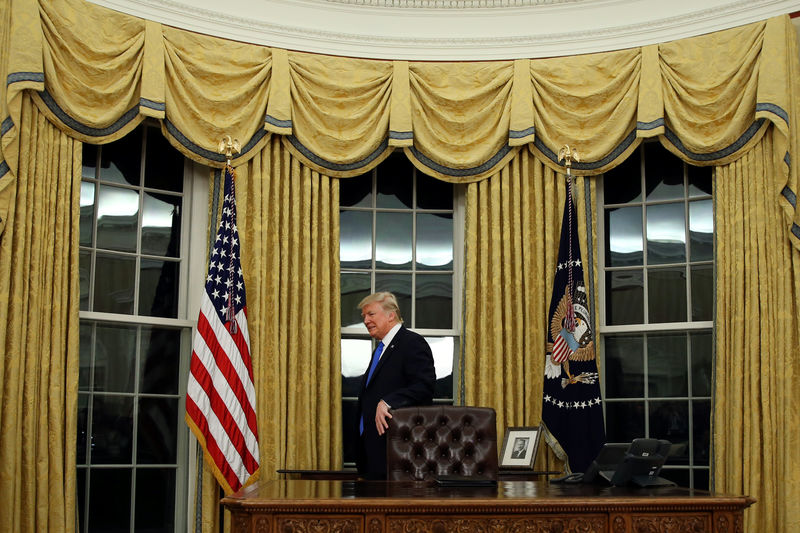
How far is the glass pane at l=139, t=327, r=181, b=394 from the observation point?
18.9 feet

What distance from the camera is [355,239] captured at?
6.43 metres

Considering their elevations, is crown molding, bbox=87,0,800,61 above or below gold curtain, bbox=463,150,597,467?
above

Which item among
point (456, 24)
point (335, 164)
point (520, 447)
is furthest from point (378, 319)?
point (456, 24)

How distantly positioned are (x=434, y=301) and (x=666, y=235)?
5.19 feet

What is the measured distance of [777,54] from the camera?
5.70 metres

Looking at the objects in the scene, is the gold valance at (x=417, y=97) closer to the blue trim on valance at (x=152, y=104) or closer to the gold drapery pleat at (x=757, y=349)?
the blue trim on valance at (x=152, y=104)

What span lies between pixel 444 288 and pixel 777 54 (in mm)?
2525

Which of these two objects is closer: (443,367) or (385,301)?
(385,301)

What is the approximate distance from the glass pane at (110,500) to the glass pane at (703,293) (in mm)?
3632

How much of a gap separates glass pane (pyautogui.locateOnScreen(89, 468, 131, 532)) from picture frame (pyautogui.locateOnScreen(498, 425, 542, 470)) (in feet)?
7.19

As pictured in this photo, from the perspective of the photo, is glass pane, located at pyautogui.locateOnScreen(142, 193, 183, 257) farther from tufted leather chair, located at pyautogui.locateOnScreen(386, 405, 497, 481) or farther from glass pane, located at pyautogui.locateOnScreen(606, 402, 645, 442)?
glass pane, located at pyautogui.locateOnScreen(606, 402, 645, 442)

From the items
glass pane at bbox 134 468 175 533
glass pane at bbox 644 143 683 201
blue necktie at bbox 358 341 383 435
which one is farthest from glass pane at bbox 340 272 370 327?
glass pane at bbox 644 143 683 201

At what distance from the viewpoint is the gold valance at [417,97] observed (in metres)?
5.52

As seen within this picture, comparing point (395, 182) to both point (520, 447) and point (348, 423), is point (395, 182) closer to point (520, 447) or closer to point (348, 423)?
point (348, 423)
